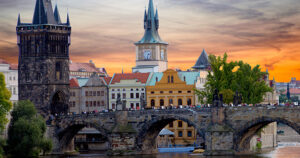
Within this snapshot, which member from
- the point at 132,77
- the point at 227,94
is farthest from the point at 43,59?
the point at 227,94

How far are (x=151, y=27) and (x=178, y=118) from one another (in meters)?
77.1

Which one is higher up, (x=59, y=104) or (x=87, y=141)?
(x=59, y=104)

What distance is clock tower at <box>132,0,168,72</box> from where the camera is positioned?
182 m

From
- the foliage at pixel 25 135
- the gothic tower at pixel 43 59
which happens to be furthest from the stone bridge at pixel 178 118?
the foliage at pixel 25 135

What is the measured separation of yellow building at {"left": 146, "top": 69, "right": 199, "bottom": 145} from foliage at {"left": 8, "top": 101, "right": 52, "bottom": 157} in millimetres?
37770

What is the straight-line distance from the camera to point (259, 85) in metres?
120

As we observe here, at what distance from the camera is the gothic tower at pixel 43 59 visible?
125312 millimetres

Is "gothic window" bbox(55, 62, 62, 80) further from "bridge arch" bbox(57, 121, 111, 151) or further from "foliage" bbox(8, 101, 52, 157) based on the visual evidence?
"foliage" bbox(8, 101, 52, 157)

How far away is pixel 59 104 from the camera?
128 metres

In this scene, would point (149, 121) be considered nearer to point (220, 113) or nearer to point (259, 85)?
point (220, 113)

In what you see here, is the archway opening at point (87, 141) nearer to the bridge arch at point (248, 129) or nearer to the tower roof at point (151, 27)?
the bridge arch at point (248, 129)

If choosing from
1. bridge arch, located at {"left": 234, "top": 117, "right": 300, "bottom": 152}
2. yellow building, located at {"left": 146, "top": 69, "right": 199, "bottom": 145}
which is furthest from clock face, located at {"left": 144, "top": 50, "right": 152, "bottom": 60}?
bridge arch, located at {"left": 234, "top": 117, "right": 300, "bottom": 152}

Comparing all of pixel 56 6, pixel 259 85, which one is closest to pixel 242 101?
pixel 259 85

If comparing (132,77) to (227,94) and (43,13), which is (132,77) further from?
(227,94)
